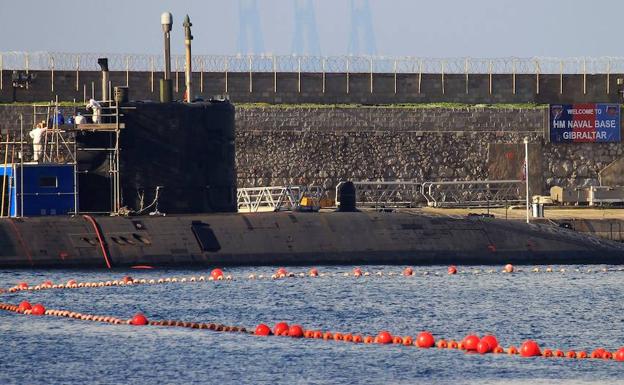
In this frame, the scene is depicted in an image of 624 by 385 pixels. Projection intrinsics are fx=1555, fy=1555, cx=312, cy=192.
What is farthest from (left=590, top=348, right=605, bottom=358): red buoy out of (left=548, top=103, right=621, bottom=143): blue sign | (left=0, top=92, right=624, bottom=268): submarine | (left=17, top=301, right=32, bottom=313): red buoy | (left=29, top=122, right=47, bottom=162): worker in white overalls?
(left=548, top=103, right=621, bottom=143): blue sign

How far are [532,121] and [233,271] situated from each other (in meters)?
31.6

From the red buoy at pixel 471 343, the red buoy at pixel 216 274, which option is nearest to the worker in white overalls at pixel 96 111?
the red buoy at pixel 216 274

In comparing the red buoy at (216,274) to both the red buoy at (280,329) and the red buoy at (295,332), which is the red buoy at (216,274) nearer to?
the red buoy at (280,329)

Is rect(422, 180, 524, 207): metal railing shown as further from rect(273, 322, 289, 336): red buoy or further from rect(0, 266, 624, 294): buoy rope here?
rect(273, 322, 289, 336): red buoy

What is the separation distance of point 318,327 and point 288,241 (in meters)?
12.8

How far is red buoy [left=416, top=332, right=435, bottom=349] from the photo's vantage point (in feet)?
125

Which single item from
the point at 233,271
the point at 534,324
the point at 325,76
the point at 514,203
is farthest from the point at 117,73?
the point at 534,324

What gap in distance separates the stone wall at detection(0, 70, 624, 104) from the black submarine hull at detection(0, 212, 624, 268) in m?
23.9

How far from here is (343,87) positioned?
82625 millimetres

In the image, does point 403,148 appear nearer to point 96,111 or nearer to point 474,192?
point 474,192

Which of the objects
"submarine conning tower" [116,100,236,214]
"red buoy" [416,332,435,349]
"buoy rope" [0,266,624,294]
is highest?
"submarine conning tower" [116,100,236,214]

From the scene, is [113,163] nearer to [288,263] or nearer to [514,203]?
[288,263]

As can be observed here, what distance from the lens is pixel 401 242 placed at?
56.0 meters

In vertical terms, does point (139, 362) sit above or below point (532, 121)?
below
